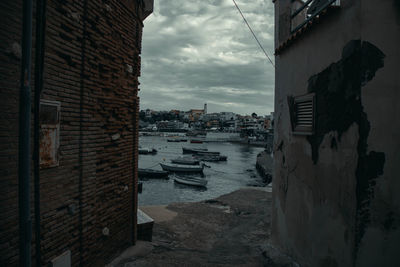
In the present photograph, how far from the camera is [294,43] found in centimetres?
732

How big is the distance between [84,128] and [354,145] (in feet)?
17.1

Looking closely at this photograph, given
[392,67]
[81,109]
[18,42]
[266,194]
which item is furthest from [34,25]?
[266,194]

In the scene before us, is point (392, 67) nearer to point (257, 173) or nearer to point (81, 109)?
point (81, 109)

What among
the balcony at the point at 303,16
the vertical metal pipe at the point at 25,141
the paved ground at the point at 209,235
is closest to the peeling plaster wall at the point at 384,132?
the balcony at the point at 303,16

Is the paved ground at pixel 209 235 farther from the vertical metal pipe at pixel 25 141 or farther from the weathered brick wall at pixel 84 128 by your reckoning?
the vertical metal pipe at pixel 25 141

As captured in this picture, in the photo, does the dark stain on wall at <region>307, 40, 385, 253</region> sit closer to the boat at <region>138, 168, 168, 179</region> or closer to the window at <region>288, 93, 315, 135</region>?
the window at <region>288, 93, 315, 135</region>

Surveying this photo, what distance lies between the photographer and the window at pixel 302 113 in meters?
6.35

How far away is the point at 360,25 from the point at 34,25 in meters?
5.42

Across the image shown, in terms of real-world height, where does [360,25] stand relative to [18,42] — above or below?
above

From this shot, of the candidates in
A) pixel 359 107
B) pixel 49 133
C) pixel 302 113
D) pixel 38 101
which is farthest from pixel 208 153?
pixel 38 101

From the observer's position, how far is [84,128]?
563 cm

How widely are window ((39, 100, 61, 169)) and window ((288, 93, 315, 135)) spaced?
5.26 m

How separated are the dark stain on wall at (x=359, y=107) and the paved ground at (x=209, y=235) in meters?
3.71

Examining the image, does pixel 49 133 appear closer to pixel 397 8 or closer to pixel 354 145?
pixel 354 145
